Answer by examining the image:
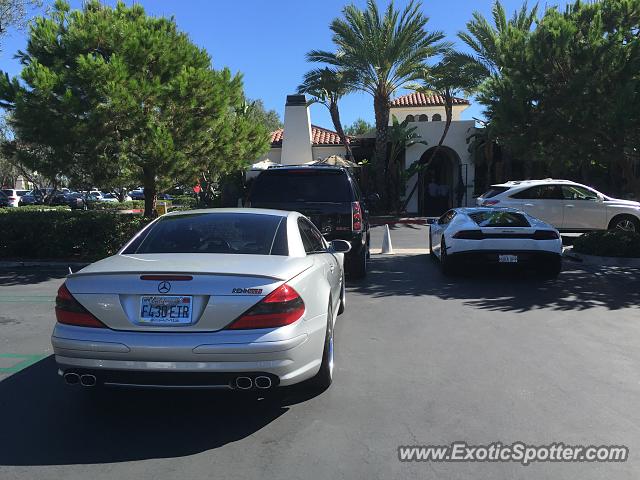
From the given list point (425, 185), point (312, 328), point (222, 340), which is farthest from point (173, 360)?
point (425, 185)

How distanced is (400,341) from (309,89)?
1860 cm

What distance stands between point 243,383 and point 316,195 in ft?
18.4

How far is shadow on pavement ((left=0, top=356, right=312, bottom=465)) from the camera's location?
355cm

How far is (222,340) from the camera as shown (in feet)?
11.8

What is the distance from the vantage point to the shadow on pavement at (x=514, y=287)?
7.99 meters

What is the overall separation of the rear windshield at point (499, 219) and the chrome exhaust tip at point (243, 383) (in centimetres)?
695

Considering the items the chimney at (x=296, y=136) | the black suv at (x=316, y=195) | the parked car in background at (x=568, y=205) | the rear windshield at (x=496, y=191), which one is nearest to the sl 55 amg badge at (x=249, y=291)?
the black suv at (x=316, y=195)

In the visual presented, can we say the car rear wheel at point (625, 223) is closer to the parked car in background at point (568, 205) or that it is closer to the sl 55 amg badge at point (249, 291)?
the parked car in background at point (568, 205)

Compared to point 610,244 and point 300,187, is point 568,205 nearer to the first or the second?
point 610,244

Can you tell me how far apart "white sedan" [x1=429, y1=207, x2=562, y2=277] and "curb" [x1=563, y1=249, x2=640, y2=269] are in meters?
2.55

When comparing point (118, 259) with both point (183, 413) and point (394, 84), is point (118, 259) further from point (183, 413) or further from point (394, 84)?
point (394, 84)

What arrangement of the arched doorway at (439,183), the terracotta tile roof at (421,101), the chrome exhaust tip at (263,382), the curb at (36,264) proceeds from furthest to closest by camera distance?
1. the terracotta tile roof at (421,101)
2. the arched doorway at (439,183)
3. the curb at (36,264)
4. the chrome exhaust tip at (263,382)

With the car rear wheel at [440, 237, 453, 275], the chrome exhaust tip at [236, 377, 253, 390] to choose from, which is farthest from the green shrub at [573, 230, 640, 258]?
the chrome exhaust tip at [236, 377, 253, 390]

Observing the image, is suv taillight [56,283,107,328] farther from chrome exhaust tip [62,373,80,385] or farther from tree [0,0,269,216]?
tree [0,0,269,216]
